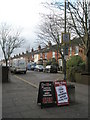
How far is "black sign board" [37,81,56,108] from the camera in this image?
767 centimetres

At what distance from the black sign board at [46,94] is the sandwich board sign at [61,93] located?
0.16 m

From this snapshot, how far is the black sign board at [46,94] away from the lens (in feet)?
25.2

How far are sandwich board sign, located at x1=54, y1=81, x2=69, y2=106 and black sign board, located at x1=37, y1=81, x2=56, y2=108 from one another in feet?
0.53

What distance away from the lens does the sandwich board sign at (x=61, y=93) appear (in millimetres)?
7891

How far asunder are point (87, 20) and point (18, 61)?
18100 mm

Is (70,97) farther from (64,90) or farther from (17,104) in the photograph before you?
(17,104)

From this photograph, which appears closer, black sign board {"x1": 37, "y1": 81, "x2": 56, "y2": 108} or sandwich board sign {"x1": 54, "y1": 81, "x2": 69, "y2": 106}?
black sign board {"x1": 37, "y1": 81, "x2": 56, "y2": 108}

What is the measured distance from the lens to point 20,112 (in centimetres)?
689

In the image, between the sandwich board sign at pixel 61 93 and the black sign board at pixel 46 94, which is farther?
the sandwich board sign at pixel 61 93

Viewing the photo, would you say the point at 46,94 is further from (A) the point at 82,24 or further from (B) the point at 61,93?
(A) the point at 82,24

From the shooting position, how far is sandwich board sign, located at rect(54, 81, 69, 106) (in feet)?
25.9

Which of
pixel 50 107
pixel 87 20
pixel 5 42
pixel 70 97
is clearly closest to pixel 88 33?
pixel 87 20

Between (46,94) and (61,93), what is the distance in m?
0.65

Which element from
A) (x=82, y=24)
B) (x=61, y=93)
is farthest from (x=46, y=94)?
(x=82, y=24)
